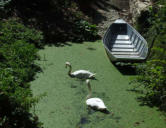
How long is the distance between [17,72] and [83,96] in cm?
147

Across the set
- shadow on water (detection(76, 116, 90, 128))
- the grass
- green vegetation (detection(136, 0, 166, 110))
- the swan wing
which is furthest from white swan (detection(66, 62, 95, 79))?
shadow on water (detection(76, 116, 90, 128))

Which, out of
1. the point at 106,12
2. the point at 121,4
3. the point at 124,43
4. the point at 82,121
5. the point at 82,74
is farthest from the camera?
the point at 121,4

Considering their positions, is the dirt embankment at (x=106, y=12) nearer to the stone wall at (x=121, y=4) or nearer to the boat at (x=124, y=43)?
the stone wall at (x=121, y=4)

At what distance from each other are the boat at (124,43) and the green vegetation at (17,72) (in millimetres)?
1923

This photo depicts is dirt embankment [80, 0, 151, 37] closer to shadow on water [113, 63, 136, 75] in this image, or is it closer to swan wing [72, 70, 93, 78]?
shadow on water [113, 63, 136, 75]

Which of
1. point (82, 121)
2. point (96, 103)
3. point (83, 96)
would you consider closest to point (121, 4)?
point (83, 96)

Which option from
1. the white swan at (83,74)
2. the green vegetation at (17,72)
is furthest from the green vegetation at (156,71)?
the green vegetation at (17,72)

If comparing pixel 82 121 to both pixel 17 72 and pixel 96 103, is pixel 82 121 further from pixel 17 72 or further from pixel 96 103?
pixel 17 72

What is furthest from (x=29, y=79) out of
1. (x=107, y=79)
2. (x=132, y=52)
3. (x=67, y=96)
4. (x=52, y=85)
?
(x=132, y=52)

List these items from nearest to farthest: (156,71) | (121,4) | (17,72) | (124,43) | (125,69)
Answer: (156,71) → (17,72) → (125,69) → (124,43) → (121,4)

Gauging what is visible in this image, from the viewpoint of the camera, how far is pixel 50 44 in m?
8.58

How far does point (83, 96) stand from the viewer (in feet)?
19.3

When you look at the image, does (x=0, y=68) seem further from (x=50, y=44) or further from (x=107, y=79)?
(x=50, y=44)

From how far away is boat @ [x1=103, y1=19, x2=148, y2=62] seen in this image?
284 inches
